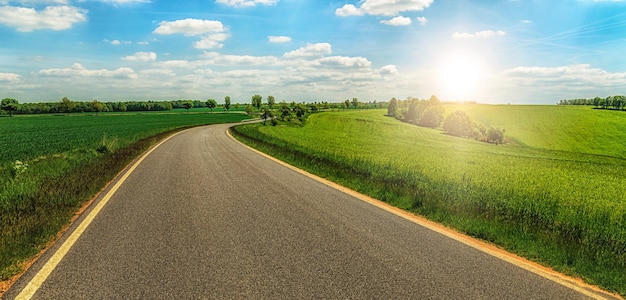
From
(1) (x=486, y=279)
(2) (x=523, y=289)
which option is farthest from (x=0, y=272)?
(2) (x=523, y=289)

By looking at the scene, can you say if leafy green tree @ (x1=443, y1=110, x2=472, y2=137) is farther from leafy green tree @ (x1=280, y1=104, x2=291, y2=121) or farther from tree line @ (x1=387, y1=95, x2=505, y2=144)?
leafy green tree @ (x1=280, y1=104, x2=291, y2=121)

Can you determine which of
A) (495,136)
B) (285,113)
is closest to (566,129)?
(495,136)

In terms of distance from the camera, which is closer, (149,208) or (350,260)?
(350,260)

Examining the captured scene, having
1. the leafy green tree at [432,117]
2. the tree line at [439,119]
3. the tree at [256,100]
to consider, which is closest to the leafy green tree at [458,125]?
the tree line at [439,119]

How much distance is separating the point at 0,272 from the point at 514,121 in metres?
88.6

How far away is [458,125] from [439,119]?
1752cm

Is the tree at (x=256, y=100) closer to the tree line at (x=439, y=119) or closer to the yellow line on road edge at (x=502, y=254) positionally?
the tree line at (x=439, y=119)

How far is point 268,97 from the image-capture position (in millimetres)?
188500

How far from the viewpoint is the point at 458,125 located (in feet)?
205

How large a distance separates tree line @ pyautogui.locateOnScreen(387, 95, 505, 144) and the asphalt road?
5417 centimetres

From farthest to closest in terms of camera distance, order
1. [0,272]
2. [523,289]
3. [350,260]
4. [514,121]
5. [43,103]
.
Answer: [43,103] < [514,121] < [350,260] < [0,272] < [523,289]

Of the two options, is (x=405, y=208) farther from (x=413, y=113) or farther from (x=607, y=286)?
(x=413, y=113)

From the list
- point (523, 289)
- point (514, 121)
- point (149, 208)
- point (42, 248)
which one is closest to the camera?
point (523, 289)

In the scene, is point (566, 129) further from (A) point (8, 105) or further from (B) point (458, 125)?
(A) point (8, 105)
